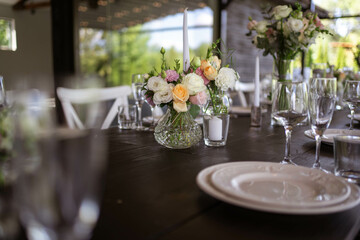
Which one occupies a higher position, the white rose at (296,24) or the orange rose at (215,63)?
the white rose at (296,24)

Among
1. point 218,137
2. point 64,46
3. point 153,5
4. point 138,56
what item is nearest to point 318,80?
point 218,137

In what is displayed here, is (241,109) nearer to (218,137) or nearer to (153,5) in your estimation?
(218,137)

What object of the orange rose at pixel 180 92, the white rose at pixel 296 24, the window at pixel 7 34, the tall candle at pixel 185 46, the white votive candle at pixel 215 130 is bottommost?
the white votive candle at pixel 215 130

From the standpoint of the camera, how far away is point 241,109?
92.8 inches

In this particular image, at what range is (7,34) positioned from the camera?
4469mm

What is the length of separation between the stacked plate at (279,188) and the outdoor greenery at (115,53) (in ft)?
11.4

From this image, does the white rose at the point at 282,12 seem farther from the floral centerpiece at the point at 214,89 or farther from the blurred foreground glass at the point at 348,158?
the blurred foreground glass at the point at 348,158

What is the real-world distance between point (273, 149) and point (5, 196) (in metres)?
1.03

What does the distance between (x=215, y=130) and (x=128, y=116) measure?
54 centimetres

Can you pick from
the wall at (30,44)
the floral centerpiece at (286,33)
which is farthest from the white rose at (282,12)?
the wall at (30,44)

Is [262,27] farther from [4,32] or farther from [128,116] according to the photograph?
[4,32]

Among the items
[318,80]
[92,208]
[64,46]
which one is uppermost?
[64,46]

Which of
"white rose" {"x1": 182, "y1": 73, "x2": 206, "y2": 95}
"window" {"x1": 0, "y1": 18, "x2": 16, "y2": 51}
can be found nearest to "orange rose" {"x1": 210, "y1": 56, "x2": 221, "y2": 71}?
"white rose" {"x1": 182, "y1": 73, "x2": 206, "y2": 95}

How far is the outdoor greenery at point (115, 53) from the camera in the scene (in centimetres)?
438
